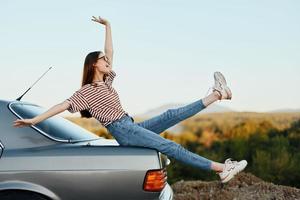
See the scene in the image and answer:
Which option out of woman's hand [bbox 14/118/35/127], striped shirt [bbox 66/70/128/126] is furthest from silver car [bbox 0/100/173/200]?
striped shirt [bbox 66/70/128/126]

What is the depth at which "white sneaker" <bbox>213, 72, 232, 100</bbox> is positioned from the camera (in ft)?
18.4

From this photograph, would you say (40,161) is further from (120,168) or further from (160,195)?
(160,195)

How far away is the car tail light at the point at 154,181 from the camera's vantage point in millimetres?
4621

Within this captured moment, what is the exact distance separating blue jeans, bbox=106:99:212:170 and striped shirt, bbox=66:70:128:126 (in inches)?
2.7

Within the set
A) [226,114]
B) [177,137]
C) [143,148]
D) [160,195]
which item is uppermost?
[143,148]

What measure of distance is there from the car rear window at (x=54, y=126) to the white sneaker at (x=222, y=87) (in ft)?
4.11

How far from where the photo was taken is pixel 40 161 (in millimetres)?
4648

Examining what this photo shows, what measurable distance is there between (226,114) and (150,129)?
25.7 meters

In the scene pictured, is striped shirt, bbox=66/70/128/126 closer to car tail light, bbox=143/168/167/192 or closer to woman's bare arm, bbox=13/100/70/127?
woman's bare arm, bbox=13/100/70/127

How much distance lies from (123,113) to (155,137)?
0.45 metres

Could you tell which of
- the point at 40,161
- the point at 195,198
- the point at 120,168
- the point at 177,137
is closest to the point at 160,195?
the point at 120,168

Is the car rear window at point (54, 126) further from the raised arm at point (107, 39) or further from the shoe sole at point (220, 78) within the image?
the shoe sole at point (220, 78)

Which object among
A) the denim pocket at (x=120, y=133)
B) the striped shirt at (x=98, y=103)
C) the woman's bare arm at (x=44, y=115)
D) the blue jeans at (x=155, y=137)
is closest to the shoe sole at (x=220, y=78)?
the blue jeans at (x=155, y=137)

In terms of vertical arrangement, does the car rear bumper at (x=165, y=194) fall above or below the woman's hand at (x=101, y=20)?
below
